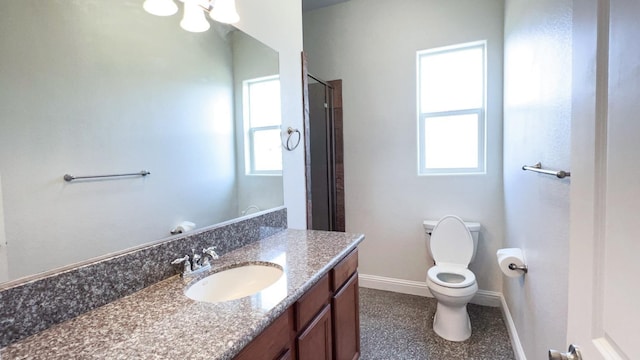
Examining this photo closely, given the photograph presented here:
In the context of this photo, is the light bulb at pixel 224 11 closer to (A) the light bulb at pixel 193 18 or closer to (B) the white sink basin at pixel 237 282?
(A) the light bulb at pixel 193 18

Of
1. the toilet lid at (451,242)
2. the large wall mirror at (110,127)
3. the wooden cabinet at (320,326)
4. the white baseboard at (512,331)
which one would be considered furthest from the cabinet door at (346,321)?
the toilet lid at (451,242)

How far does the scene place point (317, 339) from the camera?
50.4 inches

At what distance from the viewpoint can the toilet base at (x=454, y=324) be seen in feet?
7.14

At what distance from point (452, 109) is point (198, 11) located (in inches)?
88.7

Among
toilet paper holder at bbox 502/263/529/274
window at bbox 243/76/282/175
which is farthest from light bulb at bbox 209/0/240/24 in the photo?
toilet paper holder at bbox 502/263/529/274

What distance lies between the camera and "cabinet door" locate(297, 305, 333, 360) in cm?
116

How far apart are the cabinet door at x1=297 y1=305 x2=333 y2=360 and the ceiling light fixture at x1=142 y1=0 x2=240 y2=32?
4.66ft

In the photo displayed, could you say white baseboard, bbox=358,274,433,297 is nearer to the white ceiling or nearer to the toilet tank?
the toilet tank

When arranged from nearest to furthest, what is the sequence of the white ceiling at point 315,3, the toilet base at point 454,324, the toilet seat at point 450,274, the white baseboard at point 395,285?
the toilet base at point 454,324 < the toilet seat at point 450,274 < the white baseboard at point 395,285 < the white ceiling at point 315,3

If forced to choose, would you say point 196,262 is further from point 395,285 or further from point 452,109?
point 452,109

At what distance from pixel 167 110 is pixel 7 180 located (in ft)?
2.00

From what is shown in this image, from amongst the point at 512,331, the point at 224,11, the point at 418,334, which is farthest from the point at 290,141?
the point at 512,331

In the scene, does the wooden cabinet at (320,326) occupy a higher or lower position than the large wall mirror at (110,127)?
lower

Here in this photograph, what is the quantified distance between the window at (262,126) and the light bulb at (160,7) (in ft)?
1.70
